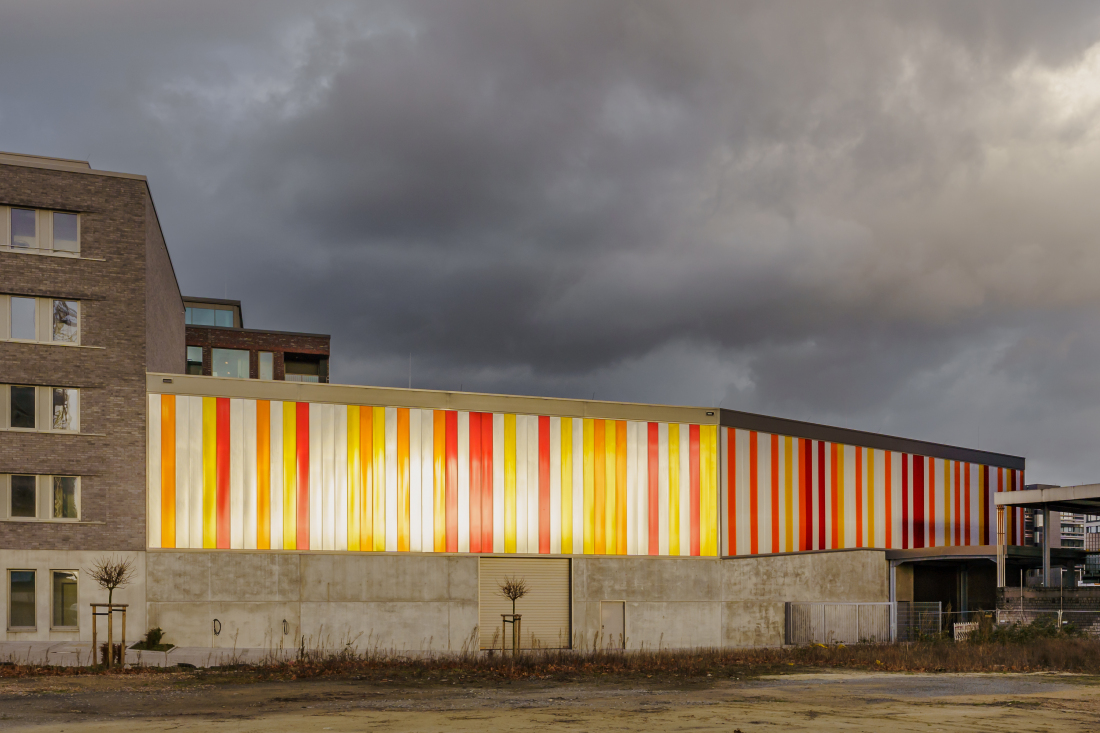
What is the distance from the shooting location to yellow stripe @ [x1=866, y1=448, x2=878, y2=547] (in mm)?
46062

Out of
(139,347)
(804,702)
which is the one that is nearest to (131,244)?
(139,347)

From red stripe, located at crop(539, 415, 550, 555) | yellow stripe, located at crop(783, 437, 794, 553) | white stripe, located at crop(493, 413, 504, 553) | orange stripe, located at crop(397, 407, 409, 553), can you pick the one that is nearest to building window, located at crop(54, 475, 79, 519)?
orange stripe, located at crop(397, 407, 409, 553)

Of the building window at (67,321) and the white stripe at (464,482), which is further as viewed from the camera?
the white stripe at (464,482)

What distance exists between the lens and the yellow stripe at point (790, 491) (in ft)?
141

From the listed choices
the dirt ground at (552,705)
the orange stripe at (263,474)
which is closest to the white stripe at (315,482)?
the orange stripe at (263,474)

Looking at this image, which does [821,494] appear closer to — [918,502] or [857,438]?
[857,438]

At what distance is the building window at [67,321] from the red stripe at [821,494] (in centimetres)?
3116

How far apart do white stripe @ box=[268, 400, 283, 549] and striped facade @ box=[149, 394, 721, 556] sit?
0.04 metres

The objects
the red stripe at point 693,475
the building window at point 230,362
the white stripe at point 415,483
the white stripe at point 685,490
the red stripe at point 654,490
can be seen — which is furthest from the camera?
the building window at point 230,362

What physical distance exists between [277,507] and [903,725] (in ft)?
80.3

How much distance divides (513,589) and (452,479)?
5330 mm

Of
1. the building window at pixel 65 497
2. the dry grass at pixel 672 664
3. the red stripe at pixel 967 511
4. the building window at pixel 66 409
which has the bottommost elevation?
the dry grass at pixel 672 664

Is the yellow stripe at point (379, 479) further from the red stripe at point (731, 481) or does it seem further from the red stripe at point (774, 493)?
the red stripe at point (774, 493)

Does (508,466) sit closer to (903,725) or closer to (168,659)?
(168,659)
